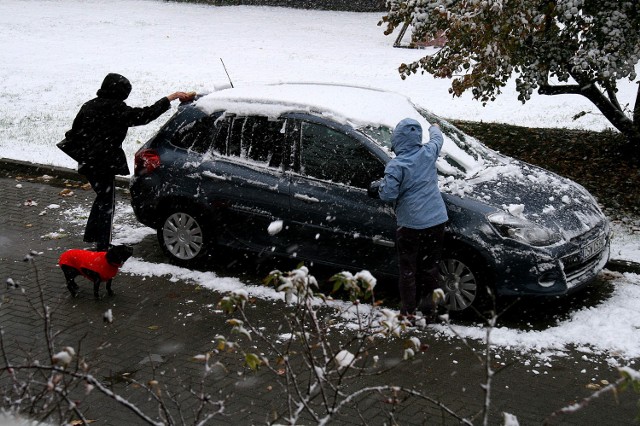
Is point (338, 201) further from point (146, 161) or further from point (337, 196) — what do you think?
point (146, 161)

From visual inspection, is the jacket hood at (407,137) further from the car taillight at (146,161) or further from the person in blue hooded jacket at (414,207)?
the car taillight at (146,161)

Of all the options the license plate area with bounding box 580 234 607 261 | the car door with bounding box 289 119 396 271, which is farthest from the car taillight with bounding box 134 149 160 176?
the license plate area with bounding box 580 234 607 261

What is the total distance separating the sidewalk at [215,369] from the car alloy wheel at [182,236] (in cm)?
35

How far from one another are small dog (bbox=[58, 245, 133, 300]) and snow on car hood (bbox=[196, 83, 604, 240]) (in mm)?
1742

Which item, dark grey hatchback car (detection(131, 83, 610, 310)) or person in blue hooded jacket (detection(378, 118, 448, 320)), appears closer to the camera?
person in blue hooded jacket (detection(378, 118, 448, 320))

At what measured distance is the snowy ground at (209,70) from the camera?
23.5ft

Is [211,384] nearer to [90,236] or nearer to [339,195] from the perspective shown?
[339,195]

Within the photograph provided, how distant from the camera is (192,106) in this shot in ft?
26.9

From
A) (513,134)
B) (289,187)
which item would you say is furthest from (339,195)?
(513,134)

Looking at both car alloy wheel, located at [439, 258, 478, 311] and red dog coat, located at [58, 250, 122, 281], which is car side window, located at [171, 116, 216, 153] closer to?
red dog coat, located at [58, 250, 122, 281]

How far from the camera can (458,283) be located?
688 centimetres

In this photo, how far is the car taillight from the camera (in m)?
8.16

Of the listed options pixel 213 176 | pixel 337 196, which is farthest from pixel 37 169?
pixel 337 196

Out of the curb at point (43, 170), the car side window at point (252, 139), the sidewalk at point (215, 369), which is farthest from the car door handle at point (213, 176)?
the curb at point (43, 170)
